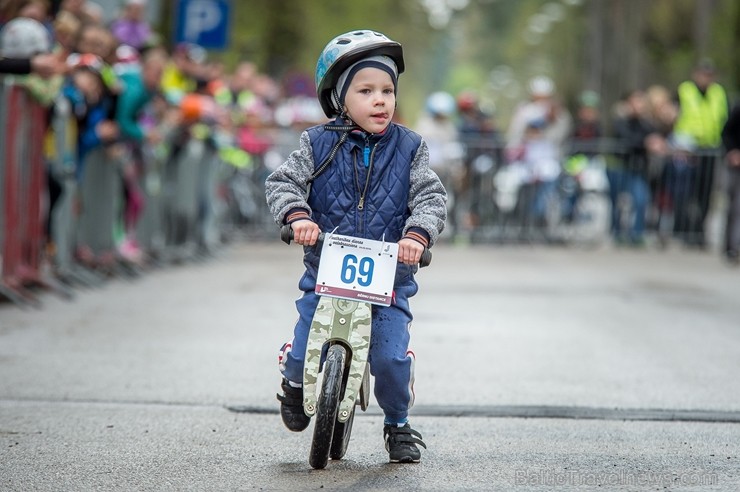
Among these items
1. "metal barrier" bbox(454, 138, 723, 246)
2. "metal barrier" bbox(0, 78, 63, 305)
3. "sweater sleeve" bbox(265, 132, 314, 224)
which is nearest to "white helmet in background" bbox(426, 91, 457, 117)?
"metal barrier" bbox(454, 138, 723, 246)

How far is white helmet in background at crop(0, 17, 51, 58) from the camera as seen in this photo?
10.8 meters

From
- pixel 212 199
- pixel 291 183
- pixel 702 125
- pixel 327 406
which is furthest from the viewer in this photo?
pixel 702 125

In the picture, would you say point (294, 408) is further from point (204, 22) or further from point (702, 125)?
point (204, 22)

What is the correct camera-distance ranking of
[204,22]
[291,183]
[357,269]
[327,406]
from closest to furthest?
[327,406] → [357,269] → [291,183] → [204,22]

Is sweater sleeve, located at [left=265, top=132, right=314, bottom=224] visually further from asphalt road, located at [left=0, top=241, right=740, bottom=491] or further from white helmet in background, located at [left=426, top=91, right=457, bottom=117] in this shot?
white helmet in background, located at [left=426, top=91, right=457, bottom=117]

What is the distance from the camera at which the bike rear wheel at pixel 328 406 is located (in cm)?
540

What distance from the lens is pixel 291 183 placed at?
5.62 metres

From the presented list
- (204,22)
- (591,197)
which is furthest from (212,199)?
(591,197)

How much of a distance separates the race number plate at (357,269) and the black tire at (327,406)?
0.71 feet

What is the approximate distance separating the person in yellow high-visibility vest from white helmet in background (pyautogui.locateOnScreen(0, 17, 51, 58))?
1118cm

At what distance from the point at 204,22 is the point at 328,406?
17214mm

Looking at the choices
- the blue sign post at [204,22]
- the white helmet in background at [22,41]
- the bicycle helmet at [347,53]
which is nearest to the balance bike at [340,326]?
the bicycle helmet at [347,53]

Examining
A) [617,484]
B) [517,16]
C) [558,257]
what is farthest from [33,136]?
[517,16]

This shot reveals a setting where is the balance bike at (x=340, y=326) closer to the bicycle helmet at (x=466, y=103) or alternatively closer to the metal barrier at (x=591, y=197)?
the metal barrier at (x=591, y=197)
